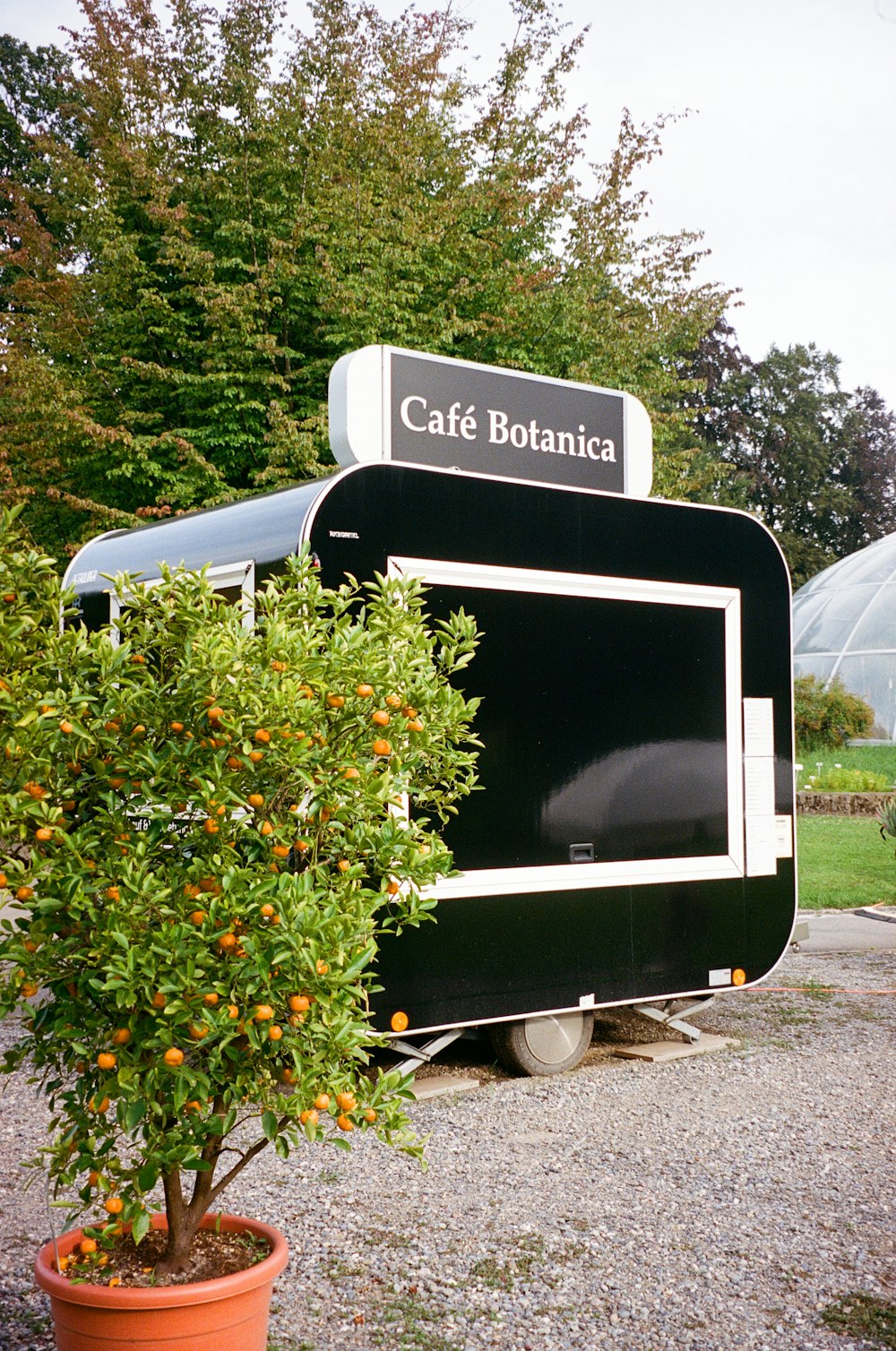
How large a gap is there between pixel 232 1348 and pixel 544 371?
13.0 m

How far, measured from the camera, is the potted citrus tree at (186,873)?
2895mm

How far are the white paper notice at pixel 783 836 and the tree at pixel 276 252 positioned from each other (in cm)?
740

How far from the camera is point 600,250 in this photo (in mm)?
16156

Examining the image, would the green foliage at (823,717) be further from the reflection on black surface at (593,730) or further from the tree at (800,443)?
the tree at (800,443)

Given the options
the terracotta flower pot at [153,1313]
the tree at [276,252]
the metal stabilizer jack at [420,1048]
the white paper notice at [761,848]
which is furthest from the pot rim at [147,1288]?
the tree at [276,252]

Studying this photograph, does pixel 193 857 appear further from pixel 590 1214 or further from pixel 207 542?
pixel 207 542

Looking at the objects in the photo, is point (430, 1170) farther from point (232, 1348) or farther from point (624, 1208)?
point (232, 1348)

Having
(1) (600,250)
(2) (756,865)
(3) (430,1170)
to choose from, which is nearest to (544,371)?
(1) (600,250)

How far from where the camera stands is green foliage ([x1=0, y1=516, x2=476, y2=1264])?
289 cm

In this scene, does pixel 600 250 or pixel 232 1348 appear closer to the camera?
pixel 232 1348

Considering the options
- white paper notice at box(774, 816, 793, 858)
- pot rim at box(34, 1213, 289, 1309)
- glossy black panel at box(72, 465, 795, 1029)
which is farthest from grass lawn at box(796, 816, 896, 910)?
pot rim at box(34, 1213, 289, 1309)

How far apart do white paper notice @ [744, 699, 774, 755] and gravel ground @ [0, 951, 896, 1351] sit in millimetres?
1675

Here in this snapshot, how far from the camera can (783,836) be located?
729 cm

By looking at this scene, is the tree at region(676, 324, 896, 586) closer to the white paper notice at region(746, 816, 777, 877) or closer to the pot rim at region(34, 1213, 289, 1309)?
the white paper notice at region(746, 816, 777, 877)
